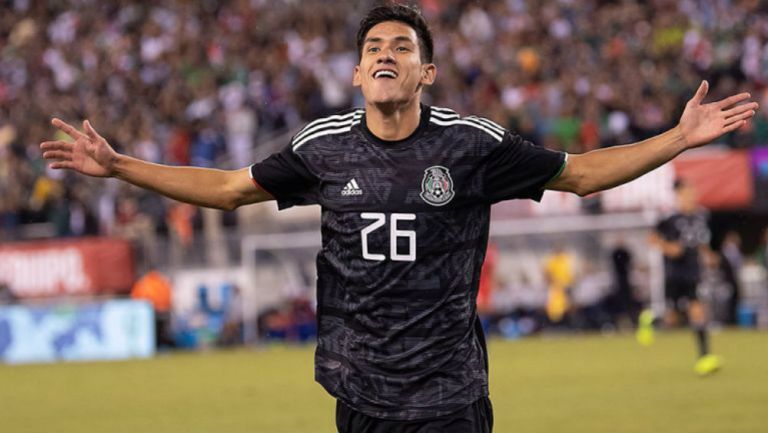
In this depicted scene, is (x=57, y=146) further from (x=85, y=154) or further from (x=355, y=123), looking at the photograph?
(x=355, y=123)

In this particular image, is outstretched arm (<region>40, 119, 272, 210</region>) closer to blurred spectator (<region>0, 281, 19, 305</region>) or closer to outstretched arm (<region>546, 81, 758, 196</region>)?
outstretched arm (<region>546, 81, 758, 196</region>)

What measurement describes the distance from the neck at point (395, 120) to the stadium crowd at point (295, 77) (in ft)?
63.4

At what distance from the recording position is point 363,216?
504cm

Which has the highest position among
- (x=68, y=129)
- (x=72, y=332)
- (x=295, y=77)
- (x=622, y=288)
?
(x=295, y=77)

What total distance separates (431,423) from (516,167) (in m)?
0.98

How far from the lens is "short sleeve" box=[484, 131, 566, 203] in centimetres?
511

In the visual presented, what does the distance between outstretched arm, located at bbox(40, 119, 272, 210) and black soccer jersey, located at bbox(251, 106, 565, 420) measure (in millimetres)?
285

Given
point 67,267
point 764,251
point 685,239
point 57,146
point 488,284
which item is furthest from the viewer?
point 67,267

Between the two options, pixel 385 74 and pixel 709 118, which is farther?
pixel 709 118

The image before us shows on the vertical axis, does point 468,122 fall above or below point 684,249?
above

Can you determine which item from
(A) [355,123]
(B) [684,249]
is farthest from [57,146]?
(B) [684,249]

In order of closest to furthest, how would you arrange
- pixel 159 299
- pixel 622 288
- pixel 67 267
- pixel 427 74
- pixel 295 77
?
pixel 427 74, pixel 622 288, pixel 159 299, pixel 67 267, pixel 295 77

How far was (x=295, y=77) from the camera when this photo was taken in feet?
94.0

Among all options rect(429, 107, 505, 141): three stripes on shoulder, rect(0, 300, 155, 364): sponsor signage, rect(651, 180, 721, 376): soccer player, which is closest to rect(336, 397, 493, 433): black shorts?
rect(429, 107, 505, 141): three stripes on shoulder
